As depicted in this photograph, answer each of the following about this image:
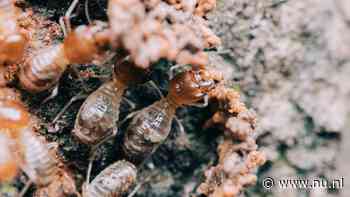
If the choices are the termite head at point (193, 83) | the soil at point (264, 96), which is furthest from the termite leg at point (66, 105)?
the termite head at point (193, 83)

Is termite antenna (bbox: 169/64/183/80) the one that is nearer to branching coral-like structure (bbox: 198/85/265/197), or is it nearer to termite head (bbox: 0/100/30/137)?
branching coral-like structure (bbox: 198/85/265/197)

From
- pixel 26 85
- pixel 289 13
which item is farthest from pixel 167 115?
pixel 289 13

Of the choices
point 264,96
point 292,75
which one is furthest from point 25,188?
point 292,75

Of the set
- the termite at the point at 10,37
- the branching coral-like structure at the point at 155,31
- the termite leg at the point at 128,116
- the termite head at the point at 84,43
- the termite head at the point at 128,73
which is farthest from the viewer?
the termite leg at the point at 128,116

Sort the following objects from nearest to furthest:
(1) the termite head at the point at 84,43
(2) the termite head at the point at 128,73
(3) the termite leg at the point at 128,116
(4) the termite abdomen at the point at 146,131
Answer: (1) the termite head at the point at 84,43 → (2) the termite head at the point at 128,73 → (4) the termite abdomen at the point at 146,131 → (3) the termite leg at the point at 128,116

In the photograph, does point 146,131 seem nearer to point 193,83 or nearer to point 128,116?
point 128,116

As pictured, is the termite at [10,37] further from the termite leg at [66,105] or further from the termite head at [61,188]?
the termite head at [61,188]
